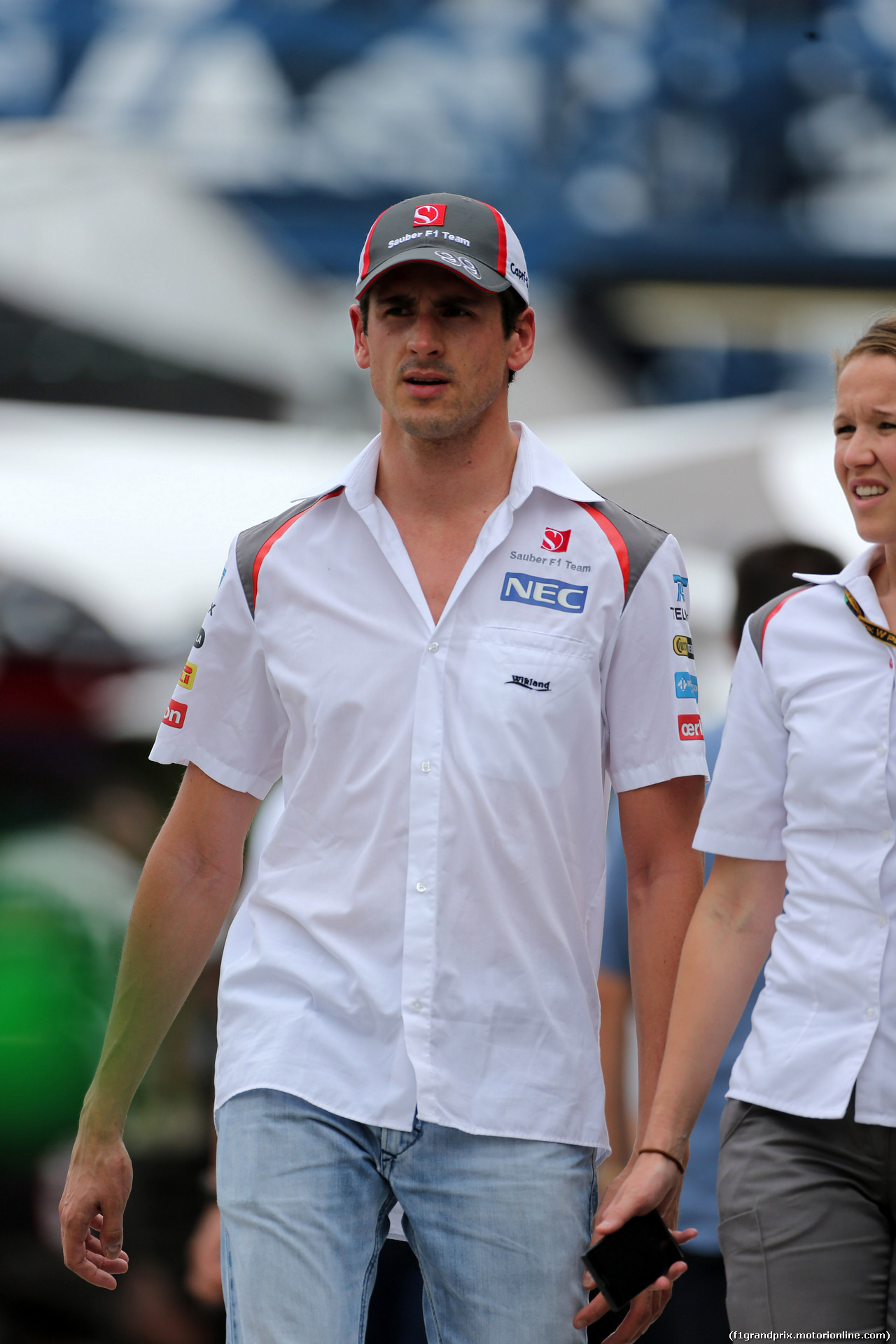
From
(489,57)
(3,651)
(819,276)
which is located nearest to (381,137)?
(489,57)

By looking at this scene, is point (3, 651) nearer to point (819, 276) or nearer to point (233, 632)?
point (819, 276)

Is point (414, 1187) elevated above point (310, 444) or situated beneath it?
situated beneath

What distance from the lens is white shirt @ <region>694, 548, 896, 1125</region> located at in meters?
2.45

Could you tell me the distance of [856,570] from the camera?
2760mm

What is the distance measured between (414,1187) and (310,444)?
251 inches

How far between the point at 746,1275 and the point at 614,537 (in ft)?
3.73

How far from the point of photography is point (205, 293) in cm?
887

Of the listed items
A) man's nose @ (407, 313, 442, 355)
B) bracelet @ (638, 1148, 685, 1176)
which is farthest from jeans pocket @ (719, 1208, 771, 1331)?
man's nose @ (407, 313, 442, 355)

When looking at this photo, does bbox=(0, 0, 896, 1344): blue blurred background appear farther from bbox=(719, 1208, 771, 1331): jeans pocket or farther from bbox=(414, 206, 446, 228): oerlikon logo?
bbox=(719, 1208, 771, 1331): jeans pocket

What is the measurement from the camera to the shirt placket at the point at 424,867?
8.53 feet

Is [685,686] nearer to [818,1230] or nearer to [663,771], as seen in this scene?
[663,771]

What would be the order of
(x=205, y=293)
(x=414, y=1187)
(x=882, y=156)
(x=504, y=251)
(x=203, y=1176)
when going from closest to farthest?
(x=414, y=1187)
(x=504, y=251)
(x=203, y=1176)
(x=882, y=156)
(x=205, y=293)

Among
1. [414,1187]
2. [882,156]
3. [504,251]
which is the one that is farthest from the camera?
[882,156]

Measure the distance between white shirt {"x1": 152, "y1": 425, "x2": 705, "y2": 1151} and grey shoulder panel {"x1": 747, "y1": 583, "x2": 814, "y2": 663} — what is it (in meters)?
0.13
